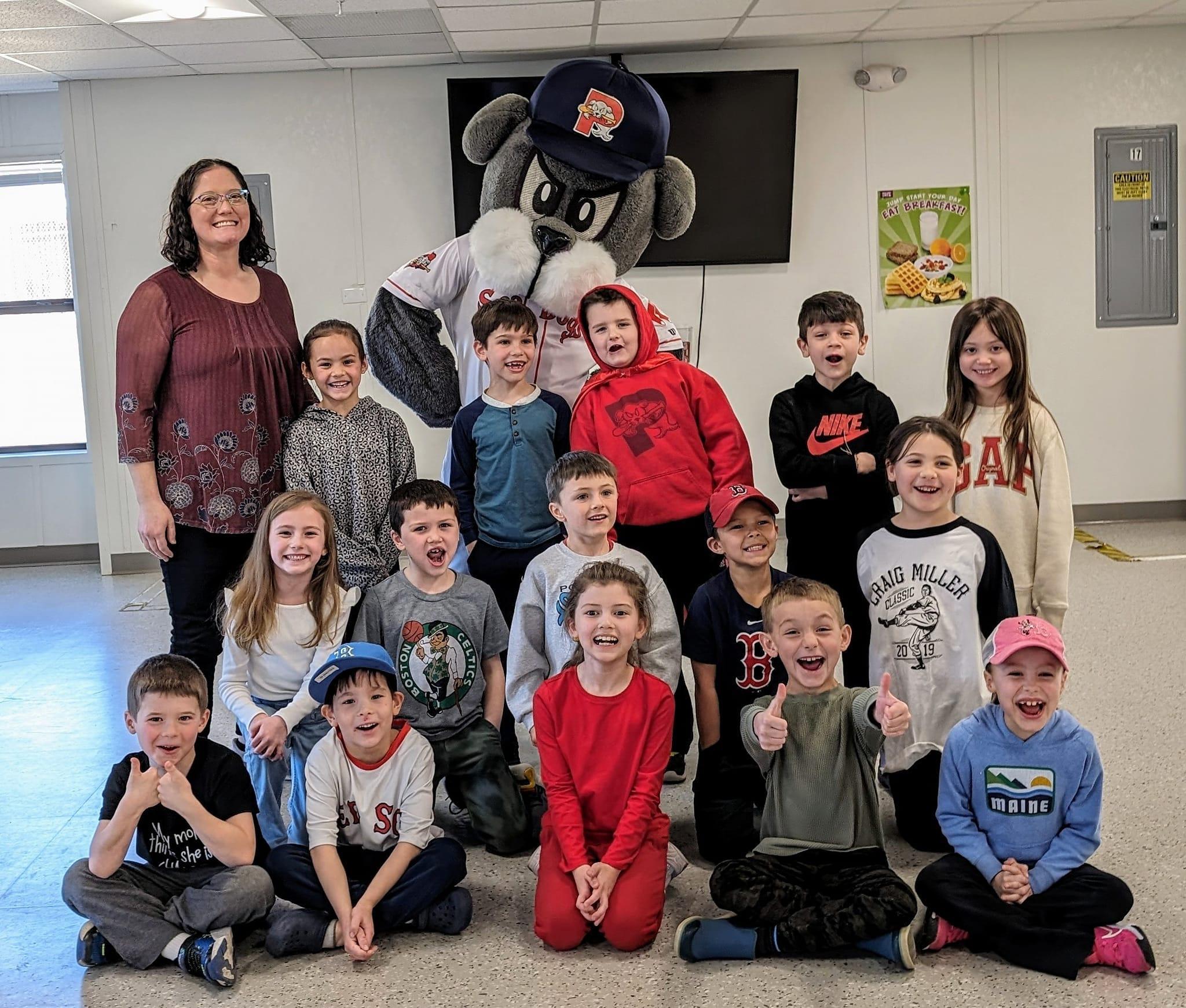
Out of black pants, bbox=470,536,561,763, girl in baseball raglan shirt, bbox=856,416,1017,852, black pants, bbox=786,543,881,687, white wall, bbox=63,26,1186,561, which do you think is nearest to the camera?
girl in baseball raglan shirt, bbox=856,416,1017,852

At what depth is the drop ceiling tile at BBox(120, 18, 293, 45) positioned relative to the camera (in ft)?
15.8

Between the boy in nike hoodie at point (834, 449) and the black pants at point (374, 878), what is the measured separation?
108 centimetres

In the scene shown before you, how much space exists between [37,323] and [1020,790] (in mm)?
5813

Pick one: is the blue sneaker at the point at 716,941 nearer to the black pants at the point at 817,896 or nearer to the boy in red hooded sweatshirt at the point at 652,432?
the black pants at the point at 817,896

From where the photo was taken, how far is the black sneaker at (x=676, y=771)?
3014 millimetres

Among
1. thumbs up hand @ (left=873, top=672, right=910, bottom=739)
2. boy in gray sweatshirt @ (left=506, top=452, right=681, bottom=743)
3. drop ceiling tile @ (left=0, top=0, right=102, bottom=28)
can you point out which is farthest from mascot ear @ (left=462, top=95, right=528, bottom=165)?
drop ceiling tile @ (left=0, top=0, right=102, bottom=28)

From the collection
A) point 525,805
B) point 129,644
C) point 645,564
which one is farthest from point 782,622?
point 129,644

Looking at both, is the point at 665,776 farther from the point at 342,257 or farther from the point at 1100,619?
the point at 342,257

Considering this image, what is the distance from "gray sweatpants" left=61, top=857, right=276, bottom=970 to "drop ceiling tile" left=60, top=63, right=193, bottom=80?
433 cm

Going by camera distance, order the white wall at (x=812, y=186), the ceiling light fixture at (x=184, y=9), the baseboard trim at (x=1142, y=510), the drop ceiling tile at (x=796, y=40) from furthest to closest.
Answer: the baseboard trim at (x=1142, y=510) → the white wall at (x=812, y=186) → the drop ceiling tile at (x=796, y=40) → the ceiling light fixture at (x=184, y=9)

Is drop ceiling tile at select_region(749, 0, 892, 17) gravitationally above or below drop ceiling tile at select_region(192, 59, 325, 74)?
below

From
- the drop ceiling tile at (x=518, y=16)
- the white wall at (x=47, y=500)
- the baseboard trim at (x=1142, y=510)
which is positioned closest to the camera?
the drop ceiling tile at (x=518, y=16)

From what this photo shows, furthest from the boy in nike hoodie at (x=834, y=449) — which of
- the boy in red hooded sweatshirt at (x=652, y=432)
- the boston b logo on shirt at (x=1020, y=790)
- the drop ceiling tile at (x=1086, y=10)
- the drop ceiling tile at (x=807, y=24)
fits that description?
the drop ceiling tile at (x=1086, y=10)

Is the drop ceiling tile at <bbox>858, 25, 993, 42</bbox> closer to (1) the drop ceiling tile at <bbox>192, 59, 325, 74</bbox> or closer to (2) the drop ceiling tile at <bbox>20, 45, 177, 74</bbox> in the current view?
(1) the drop ceiling tile at <bbox>192, 59, 325, 74</bbox>
